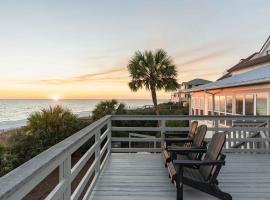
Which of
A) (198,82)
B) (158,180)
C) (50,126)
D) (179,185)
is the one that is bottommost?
(158,180)

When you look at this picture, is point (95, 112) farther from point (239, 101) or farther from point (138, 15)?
point (239, 101)

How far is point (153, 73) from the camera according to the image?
2027 cm

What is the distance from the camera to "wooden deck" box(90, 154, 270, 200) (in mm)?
3721

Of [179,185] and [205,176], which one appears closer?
[179,185]

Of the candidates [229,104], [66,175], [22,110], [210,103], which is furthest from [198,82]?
[22,110]

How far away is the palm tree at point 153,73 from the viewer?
2027 centimetres

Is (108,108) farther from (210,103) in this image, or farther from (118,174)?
(118,174)

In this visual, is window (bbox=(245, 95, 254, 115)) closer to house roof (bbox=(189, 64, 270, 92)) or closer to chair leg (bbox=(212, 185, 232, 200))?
house roof (bbox=(189, 64, 270, 92))

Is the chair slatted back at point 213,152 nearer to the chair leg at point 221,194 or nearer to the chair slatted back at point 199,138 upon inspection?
the chair leg at point 221,194

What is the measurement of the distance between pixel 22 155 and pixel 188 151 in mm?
6419

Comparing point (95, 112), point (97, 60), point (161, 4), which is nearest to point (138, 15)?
point (161, 4)

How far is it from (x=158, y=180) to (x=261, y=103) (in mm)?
5284

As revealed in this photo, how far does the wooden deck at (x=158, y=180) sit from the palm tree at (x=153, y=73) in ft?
47.4

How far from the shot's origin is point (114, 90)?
45.0 meters
